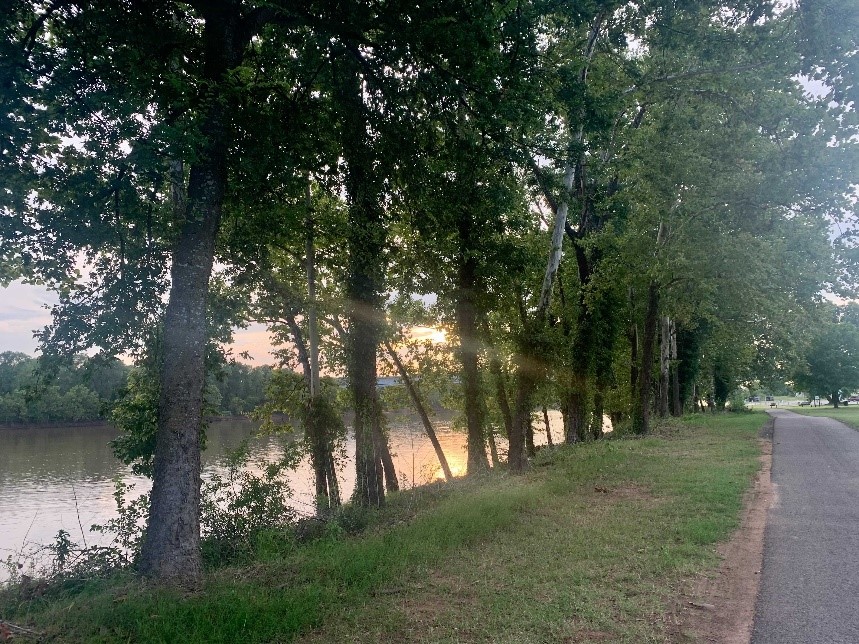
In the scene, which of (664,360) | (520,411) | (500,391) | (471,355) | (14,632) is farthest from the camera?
(664,360)

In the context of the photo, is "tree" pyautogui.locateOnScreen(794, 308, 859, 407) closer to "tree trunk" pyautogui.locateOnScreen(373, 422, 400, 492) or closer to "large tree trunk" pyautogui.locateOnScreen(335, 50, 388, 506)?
"tree trunk" pyautogui.locateOnScreen(373, 422, 400, 492)

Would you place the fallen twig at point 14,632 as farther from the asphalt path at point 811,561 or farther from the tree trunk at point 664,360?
the tree trunk at point 664,360

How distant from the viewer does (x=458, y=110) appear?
9031mm

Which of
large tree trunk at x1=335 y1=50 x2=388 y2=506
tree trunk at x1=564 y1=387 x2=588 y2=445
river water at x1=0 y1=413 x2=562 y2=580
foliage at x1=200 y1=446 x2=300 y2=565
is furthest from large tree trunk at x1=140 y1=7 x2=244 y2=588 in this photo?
tree trunk at x1=564 y1=387 x2=588 y2=445

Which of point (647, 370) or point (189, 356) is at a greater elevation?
point (189, 356)

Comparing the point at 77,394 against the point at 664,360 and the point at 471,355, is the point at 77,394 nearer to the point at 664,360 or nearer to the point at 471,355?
the point at 471,355

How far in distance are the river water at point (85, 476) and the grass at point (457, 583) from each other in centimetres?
291

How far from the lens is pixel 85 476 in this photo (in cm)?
2408

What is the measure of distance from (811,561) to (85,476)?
26.4 metres

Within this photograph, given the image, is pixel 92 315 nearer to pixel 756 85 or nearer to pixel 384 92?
pixel 384 92

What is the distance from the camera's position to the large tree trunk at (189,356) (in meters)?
6.66

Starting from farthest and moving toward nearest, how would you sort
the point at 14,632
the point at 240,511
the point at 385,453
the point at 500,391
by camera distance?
1. the point at 500,391
2. the point at 385,453
3. the point at 240,511
4. the point at 14,632

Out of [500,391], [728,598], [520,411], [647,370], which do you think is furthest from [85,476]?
[728,598]

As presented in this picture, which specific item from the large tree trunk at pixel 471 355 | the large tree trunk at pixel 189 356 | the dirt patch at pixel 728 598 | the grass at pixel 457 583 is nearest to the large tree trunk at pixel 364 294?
the grass at pixel 457 583
